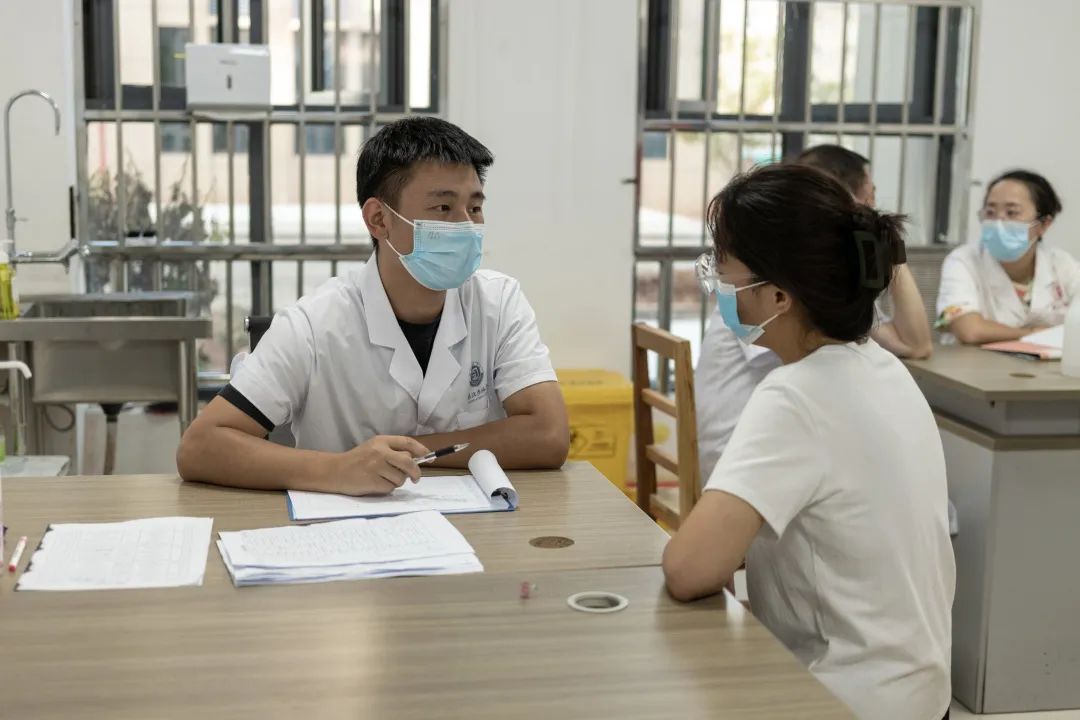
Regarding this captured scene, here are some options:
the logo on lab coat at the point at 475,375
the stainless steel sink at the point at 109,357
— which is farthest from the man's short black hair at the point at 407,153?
the stainless steel sink at the point at 109,357

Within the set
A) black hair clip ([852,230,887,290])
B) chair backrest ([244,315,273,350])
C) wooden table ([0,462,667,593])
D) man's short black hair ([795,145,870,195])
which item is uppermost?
man's short black hair ([795,145,870,195])

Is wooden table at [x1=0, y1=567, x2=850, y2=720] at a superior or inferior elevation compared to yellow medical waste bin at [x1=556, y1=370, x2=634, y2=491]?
superior

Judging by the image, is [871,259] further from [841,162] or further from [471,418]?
[841,162]

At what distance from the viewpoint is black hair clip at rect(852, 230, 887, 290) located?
1.38 meters

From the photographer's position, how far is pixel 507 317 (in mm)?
2199

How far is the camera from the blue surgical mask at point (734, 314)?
1.52 meters

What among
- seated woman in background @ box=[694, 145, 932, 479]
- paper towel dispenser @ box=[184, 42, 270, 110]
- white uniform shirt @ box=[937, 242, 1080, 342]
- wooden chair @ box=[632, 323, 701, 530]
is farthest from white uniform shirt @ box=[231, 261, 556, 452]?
white uniform shirt @ box=[937, 242, 1080, 342]

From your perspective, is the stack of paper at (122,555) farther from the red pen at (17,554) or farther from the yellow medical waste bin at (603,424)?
the yellow medical waste bin at (603,424)

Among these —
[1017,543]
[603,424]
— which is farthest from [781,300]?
[603,424]

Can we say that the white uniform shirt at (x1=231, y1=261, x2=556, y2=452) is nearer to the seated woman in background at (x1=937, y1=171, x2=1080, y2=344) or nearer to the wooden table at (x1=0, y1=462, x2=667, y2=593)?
the wooden table at (x1=0, y1=462, x2=667, y2=593)

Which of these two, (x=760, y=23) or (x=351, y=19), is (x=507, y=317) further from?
(x=760, y=23)

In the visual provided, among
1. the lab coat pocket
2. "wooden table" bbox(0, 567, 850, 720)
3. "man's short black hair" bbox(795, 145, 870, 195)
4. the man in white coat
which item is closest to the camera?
"wooden table" bbox(0, 567, 850, 720)

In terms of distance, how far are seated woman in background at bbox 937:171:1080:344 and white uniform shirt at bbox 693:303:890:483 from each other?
1.16 meters

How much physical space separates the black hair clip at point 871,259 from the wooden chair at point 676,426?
104 cm
